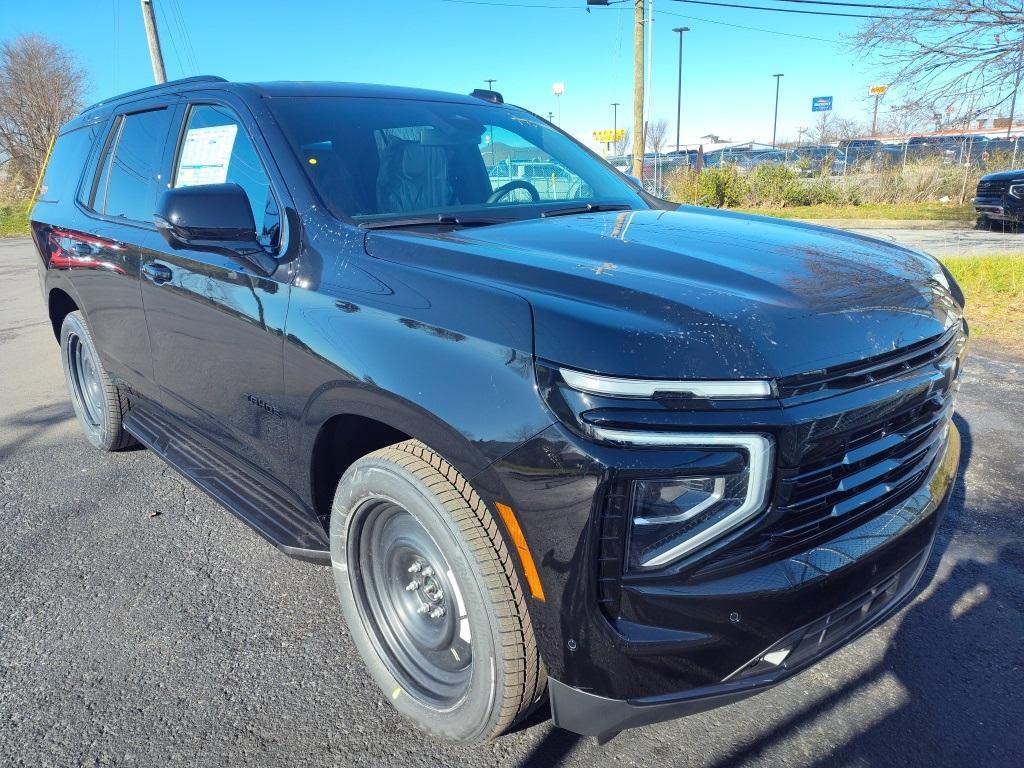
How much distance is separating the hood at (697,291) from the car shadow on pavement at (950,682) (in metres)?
1.12

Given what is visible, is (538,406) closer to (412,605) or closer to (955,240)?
(412,605)

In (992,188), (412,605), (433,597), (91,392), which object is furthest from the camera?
(992,188)

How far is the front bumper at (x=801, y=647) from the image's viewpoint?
1696 mm

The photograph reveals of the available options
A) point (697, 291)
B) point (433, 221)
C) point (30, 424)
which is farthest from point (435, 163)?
point (30, 424)

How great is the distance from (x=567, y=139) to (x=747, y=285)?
219cm

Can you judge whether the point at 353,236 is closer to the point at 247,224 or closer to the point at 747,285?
the point at 247,224

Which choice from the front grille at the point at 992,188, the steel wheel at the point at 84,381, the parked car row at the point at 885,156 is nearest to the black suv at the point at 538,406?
the steel wheel at the point at 84,381

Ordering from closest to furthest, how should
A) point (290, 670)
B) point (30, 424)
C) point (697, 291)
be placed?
point (697, 291)
point (290, 670)
point (30, 424)

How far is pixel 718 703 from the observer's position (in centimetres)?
173

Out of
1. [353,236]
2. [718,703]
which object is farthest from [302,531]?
[718,703]

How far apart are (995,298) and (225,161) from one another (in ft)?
24.4

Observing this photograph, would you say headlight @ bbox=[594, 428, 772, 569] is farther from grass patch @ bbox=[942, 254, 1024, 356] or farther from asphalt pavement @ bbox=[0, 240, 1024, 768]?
grass patch @ bbox=[942, 254, 1024, 356]

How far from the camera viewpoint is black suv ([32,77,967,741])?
1607 millimetres

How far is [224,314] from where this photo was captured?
8.91 ft
